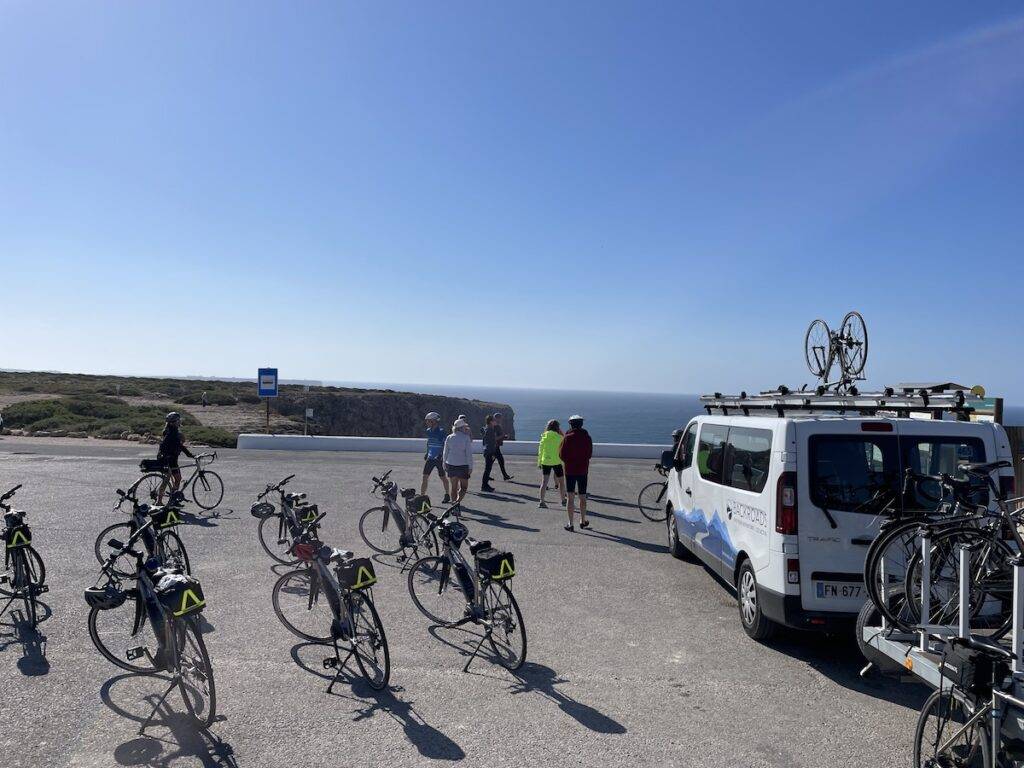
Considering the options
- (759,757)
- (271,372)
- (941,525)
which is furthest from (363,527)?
(271,372)

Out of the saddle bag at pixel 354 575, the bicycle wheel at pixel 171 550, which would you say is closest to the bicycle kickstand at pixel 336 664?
the saddle bag at pixel 354 575

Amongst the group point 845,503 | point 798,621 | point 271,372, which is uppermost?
point 271,372

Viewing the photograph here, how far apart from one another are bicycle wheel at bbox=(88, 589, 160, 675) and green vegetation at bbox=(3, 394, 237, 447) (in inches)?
844

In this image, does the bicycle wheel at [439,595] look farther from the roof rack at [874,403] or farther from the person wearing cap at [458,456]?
the person wearing cap at [458,456]

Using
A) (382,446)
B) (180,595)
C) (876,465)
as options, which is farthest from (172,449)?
(382,446)

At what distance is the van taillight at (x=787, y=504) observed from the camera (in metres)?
5.98

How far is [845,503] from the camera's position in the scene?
597cm

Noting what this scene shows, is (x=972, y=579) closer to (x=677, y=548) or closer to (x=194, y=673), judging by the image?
(x=194, y=673)

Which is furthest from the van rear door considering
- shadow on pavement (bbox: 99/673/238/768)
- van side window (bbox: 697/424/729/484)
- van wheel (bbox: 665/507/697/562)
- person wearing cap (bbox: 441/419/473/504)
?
person wearing cap (bbox: 441/419/473/504)

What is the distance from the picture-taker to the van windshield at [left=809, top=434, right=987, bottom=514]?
596 centimetres

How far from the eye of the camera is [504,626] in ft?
19.7

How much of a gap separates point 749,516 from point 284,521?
5.16 meters

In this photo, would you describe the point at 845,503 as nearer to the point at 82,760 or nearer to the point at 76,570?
the point at 82,760

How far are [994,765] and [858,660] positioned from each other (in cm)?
299
